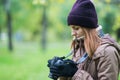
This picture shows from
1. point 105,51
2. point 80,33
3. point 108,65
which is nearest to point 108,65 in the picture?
point 108,65

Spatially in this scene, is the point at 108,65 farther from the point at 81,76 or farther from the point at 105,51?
the point at 81,76

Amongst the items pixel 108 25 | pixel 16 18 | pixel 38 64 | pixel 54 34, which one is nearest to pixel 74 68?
pixel 38 64

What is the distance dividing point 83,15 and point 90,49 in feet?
1.14

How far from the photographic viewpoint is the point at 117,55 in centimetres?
452

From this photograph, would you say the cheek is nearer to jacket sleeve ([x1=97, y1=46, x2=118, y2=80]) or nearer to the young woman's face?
the young woman's face

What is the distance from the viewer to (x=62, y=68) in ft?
15.2

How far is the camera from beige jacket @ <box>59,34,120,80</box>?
175 inches

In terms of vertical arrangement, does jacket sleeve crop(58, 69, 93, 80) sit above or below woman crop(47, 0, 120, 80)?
below

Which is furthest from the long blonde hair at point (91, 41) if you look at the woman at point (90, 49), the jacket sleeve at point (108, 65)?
the jacket sleeve at point (108, 65)

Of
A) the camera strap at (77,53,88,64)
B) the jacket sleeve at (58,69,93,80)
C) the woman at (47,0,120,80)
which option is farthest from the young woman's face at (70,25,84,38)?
the jacket sleeve at (58,69,93,80)

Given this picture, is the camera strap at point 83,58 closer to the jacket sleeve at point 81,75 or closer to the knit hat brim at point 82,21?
the jacket sleeve at point 81,75

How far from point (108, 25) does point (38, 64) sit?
6.73 meters

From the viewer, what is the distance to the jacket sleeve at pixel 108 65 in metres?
4.45

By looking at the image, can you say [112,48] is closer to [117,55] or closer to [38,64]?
[117,55]
